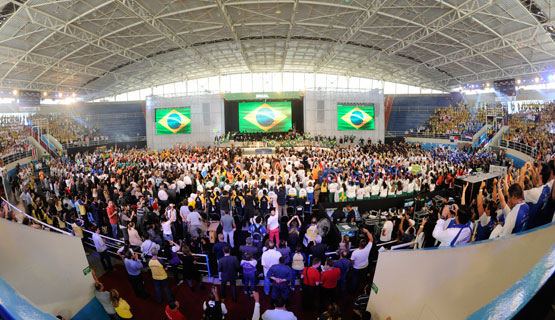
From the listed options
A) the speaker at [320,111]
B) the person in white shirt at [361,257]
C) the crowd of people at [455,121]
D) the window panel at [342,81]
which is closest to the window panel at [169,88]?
the speaker at [320,111]

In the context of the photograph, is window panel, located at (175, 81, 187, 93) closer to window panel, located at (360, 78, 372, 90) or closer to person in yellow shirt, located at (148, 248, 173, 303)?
window panel, located at (360, 78, 372, 90)

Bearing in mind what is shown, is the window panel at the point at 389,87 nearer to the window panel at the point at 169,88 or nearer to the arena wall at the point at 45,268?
the window panel at the point at 169,88

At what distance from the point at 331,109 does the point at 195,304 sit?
78.7 ft

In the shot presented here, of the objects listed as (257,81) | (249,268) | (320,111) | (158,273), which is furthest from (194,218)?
(257,81)

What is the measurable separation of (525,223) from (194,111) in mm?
27080

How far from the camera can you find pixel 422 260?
3221mm

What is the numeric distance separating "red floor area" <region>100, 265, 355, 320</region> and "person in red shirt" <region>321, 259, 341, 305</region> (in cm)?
53

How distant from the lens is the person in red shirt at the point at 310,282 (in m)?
4.73

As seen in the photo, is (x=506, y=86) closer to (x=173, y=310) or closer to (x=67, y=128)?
(x=173, y=310)

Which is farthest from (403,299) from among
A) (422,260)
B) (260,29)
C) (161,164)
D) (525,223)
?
(260,29)

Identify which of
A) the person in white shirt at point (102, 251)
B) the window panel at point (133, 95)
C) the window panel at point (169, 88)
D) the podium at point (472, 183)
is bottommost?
the person in white shirt at point (102, 251)

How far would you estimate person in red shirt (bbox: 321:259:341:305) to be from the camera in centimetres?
470

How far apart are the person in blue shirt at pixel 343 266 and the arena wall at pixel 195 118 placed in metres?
23.7

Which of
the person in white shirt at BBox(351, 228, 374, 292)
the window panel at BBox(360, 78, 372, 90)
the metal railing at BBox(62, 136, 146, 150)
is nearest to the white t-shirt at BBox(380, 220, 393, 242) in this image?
the person in white shirt at BBox(351, 228, 374, 292)
